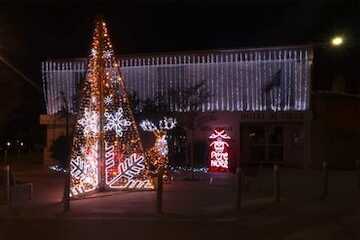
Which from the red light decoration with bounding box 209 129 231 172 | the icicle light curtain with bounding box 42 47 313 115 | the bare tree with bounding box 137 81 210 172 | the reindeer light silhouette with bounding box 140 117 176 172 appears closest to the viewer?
the reindeer light silhouette with bounding box 140 117 176 172

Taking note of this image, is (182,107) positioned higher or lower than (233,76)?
lower

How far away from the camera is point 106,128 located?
837 inches

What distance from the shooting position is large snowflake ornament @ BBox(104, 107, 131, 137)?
21266mm

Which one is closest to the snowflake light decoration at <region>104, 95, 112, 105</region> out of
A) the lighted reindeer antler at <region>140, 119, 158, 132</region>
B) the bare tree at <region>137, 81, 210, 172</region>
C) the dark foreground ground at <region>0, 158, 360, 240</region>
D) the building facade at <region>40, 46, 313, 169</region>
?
the dark foreground ground at <region>0, 158, 360, 240</region>

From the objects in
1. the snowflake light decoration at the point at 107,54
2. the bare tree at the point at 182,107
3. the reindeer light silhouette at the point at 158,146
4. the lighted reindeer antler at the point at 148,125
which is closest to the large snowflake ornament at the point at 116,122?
the reindeer light silhouette at the point at 158,146

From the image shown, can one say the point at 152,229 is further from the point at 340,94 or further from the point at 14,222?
the point at 340,94

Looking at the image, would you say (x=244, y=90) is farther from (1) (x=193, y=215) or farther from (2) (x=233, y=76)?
(1) (x=193, y=215)

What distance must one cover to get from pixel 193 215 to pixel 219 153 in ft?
42.4

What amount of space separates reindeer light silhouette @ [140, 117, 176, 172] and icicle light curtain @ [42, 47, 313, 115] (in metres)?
1.71

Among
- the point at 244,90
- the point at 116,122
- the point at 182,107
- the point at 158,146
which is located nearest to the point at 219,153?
the point at 182,107

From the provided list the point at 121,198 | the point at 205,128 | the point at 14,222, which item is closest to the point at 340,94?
the point at 205,128

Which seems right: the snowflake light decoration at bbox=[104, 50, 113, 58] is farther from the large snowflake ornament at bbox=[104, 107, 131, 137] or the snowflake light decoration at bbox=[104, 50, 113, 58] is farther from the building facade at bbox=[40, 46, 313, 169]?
the building facade at bbox=[40, 46, 313, 169]

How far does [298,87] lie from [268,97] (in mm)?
1563

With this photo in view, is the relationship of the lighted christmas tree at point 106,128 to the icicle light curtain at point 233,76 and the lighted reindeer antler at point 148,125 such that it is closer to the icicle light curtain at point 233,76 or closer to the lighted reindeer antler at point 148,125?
the lighted reindeer antler at point 148,125
